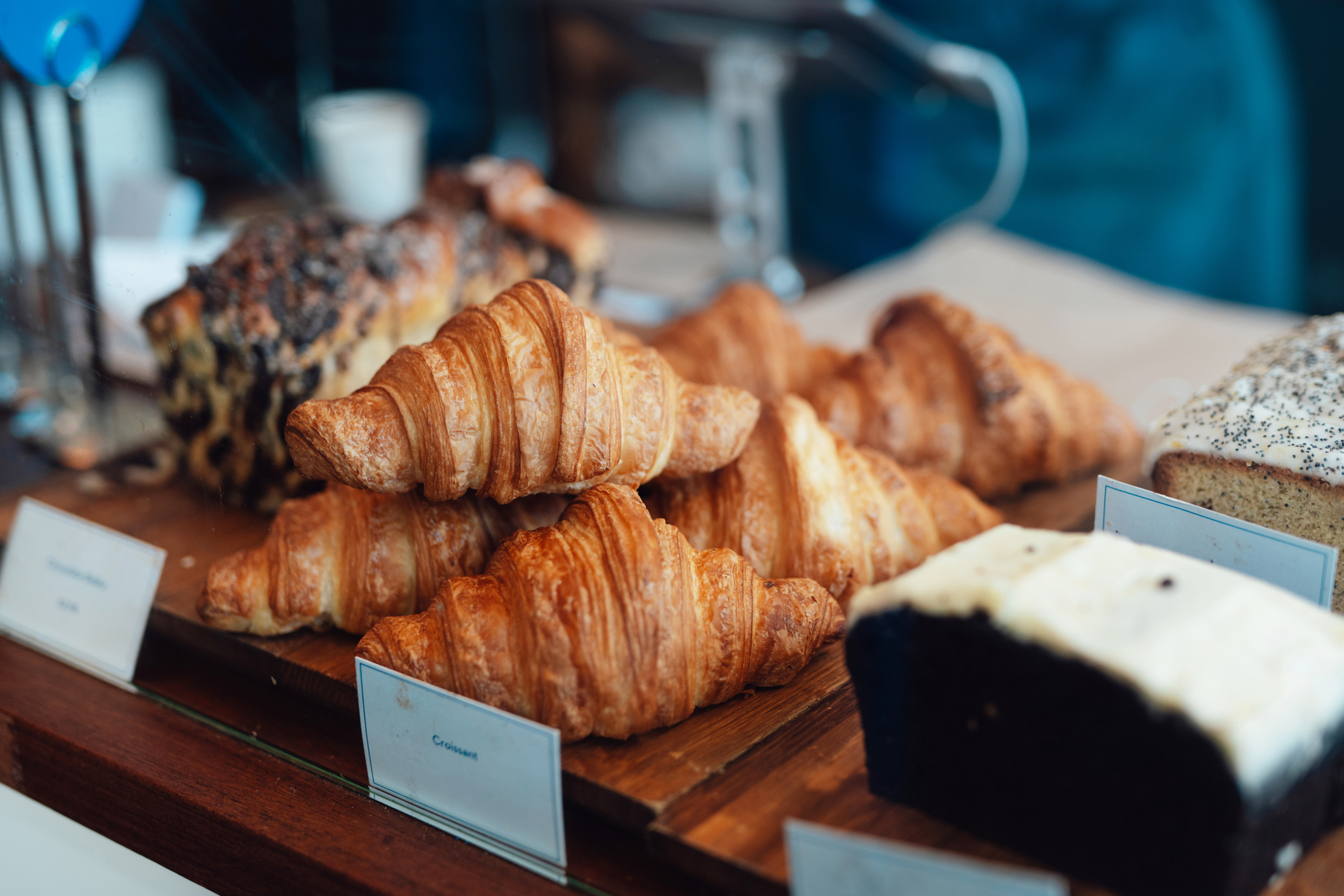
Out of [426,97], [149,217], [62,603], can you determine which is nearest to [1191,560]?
[62,603]

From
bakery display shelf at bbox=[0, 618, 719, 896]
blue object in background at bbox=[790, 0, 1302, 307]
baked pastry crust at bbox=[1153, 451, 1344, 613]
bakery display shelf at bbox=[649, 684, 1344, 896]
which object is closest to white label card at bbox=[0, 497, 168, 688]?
bakery display shelf at bbox=[0, 618, 719, 896]

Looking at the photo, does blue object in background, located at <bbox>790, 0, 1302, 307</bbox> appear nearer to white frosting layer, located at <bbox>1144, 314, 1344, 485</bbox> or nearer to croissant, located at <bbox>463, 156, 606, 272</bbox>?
croissant, located at <bbox>463, 156, 606, 272</bbox>

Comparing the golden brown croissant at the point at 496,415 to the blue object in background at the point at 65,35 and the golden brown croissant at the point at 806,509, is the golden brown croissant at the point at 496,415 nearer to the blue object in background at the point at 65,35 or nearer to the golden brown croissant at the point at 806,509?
the golden brown croissant at the point at 806,509

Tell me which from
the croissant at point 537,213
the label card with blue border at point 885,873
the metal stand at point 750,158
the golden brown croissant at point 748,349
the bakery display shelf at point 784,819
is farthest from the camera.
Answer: the metal stand at point 750,158

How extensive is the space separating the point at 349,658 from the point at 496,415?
1.03 ft

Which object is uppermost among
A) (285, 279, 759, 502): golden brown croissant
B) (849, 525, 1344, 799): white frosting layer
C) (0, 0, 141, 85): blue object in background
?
(0, 0, 141, 85): blue object in background

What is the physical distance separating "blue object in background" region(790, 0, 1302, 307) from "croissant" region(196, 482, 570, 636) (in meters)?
2.47

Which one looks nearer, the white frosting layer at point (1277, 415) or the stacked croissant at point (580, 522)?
the stacked croissant at point (580, 522)

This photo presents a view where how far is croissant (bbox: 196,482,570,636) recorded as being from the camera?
112 centimetres

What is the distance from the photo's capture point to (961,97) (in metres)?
2.74

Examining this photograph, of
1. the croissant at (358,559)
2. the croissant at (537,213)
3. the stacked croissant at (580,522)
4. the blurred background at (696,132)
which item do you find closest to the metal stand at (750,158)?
the blurred background at (696,132)

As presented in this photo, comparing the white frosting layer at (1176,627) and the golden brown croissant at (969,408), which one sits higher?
the white frosting layer at (1176,627)

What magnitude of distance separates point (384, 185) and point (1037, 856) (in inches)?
70.2

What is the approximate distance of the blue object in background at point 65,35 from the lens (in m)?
1.35
